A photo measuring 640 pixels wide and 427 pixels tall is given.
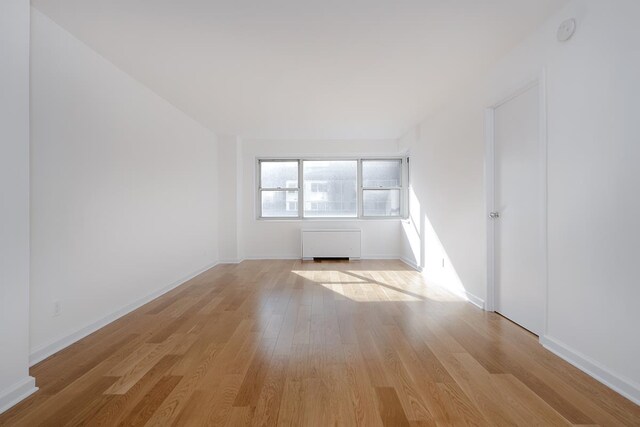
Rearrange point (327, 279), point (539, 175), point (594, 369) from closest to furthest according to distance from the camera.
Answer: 1. point (594, 369)
2. point (539, 175)
3. point (327, 279)

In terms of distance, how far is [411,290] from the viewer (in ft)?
13.6

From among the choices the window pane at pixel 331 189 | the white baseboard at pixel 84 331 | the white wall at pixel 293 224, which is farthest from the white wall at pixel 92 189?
the window pane at pixel 331 189

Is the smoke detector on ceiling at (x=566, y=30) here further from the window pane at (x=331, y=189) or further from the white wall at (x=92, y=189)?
the window pane at (x=331, y=189)

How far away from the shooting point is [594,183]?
200cm

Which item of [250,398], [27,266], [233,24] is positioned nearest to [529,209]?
[250,398]

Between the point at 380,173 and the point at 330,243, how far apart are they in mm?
Answer: 1817

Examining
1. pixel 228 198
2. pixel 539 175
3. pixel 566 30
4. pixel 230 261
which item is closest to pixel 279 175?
pixel 228 198

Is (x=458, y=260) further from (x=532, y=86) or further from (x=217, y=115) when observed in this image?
(x=217, y=115)

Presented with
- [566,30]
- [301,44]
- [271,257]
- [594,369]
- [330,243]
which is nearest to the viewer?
[594,369]

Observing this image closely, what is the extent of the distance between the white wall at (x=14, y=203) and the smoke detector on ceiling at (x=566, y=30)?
333 centimetres

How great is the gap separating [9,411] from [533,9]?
13.0 ft

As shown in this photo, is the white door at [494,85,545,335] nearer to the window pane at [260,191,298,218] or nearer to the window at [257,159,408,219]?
the window at [257,159,408,219]

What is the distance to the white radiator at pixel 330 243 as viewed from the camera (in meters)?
6.56

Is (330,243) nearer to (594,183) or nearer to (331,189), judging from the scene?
(331,189)
